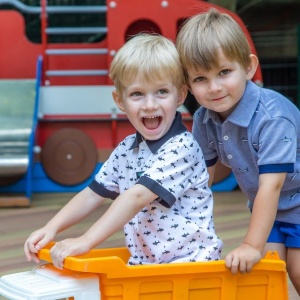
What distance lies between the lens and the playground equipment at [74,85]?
19.2 feet

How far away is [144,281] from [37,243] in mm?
374

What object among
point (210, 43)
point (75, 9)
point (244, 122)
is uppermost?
point (210, 43)

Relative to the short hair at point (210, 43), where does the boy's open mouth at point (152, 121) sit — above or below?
below

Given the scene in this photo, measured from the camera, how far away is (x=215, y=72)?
7.32 ft

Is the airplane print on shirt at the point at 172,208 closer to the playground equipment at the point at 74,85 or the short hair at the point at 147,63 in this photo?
the short hair at the point at 147,63

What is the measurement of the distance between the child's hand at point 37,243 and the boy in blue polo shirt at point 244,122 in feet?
1.68

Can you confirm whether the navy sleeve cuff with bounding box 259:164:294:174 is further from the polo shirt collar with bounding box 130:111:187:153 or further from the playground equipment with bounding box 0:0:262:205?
the playground equipment with bounding box 0:0:262:205

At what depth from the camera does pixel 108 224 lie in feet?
6.73

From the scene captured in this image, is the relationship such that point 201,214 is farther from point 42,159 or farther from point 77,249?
point 42,159

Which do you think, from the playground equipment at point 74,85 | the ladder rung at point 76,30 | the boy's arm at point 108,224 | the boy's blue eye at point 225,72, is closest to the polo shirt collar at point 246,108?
the boy's blue eye at point 225,72

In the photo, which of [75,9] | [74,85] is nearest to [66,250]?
[74,85]

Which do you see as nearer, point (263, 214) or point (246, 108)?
point (263, 214)

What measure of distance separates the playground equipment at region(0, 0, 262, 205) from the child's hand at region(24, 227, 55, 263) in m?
3.47

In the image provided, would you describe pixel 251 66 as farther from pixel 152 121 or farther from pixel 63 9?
pixel 63 9
